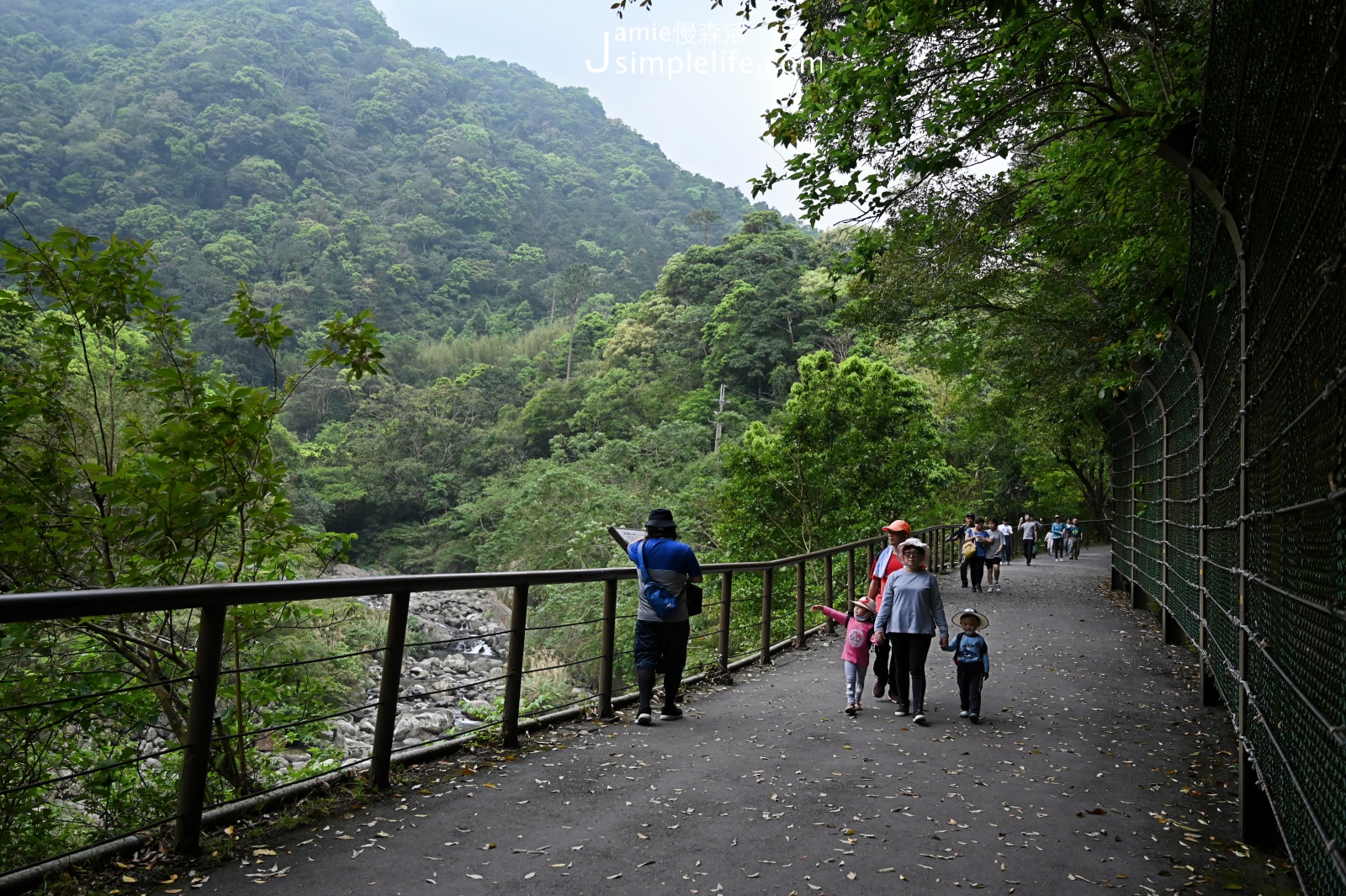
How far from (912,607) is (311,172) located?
11929 cm

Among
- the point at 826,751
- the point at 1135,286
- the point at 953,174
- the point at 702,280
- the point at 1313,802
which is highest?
the point at 702,280

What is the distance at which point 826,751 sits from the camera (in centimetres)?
643

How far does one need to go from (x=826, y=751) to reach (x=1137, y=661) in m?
5.95

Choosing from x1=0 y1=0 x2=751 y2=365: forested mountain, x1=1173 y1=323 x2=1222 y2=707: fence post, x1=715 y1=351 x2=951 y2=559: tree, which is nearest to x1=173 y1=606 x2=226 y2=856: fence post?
x1=1173 y1=323 x2=1222 y2=707: fence post

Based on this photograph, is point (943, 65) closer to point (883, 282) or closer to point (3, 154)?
point (883, 282)

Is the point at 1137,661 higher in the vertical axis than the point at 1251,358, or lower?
lower

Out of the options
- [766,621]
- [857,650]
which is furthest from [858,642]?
[766,621]

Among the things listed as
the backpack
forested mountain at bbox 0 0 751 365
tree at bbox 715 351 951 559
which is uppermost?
forested mountain at bbox 0 0 751 365

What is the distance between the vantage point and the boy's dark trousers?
7.52 meters

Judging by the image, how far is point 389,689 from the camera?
495 centimetres

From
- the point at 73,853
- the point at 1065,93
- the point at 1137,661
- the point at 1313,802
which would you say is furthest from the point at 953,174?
the point at 73,853

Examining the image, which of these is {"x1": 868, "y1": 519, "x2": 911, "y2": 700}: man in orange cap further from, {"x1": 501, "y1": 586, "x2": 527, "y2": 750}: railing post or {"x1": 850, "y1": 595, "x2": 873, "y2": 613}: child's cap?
{"x1": 501, "y1": 586, "x2": 527, "y2": 750}: railing post

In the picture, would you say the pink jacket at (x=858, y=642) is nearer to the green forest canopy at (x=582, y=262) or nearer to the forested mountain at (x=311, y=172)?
the green forest canopy at (x=582, y=262)

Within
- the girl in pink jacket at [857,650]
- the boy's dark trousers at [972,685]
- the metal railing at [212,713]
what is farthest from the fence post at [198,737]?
the boy's dark trousers at [972,685]
